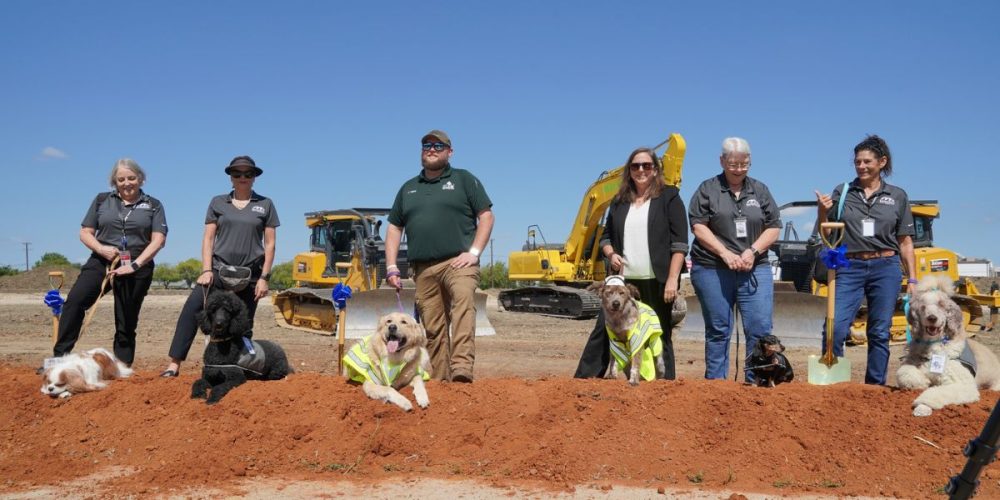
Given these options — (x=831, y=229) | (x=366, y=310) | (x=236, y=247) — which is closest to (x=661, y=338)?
(x=831, y=229)

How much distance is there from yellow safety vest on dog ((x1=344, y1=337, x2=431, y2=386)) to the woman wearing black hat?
107 cm

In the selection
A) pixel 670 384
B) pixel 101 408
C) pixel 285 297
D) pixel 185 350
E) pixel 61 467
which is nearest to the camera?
pixel 61 467

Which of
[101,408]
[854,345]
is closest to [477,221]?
[101,408]

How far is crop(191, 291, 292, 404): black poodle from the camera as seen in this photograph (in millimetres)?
4930

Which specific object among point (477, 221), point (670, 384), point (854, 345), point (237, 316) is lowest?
point (854, 345)

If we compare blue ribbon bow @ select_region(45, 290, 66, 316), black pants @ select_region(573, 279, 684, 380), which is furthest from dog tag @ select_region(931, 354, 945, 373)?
blue ribbon bow @ select_region(45, 290, 66, 316)

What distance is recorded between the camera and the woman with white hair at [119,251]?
5777 mm

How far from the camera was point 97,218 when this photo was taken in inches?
231

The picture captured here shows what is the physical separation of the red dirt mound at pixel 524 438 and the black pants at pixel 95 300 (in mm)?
796

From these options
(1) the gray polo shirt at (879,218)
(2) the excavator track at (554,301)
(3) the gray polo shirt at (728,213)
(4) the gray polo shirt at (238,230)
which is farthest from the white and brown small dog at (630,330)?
(2) the excavator track at (554,301)

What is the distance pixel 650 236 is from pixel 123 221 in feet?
13.2

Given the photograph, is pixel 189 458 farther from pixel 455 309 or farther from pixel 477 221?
pixel 477 221

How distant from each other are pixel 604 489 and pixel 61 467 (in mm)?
3165

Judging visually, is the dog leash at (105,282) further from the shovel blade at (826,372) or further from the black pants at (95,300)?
the shovel blade at (826,372)
